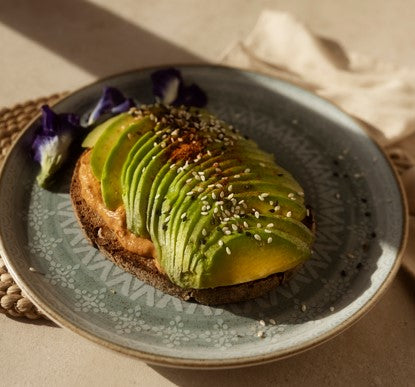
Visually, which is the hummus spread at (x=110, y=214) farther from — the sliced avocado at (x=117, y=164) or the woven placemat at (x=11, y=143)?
the woven placemat at (x=11, y=143)

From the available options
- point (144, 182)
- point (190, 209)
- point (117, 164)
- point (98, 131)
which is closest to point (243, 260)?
point (190, 209)

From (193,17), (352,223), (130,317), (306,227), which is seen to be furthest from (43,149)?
(193,17)

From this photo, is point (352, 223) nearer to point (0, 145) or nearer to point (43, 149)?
point (43, 149)

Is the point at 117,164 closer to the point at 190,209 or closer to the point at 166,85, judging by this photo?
the point at 190,209

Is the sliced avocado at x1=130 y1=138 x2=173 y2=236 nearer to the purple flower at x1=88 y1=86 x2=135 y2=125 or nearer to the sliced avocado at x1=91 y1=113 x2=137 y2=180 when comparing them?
the sliced avocado at x1=91 y1=113 x2=137 y2=180

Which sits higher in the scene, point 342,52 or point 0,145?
point 342,52

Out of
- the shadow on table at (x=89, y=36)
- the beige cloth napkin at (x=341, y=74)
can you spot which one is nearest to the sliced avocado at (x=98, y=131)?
the shadow on table at (x=89, y=36)
